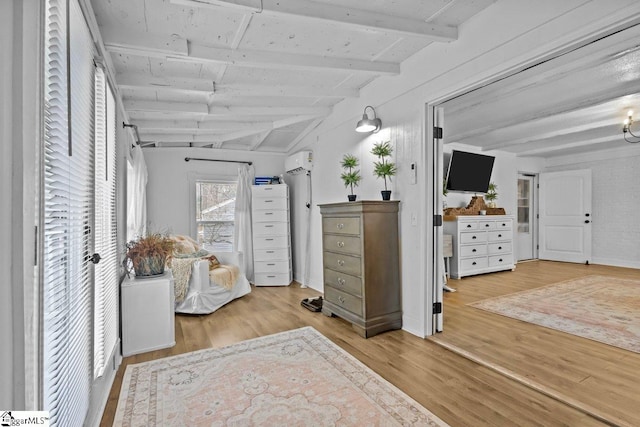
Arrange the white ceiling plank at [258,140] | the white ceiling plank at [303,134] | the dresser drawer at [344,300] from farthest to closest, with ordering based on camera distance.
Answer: the white ceiling plank at [258,140] < the white ceiling plank at [303,134] < the dresser drawer at [344,300]

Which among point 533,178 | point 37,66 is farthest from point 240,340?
point 533,178

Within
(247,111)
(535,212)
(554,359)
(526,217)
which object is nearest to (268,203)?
(247,111)

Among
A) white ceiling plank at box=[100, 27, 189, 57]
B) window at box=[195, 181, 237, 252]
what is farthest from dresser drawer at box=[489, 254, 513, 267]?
white ceiling plank at box=[100, 27, 189, 57]

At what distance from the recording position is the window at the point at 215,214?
18.3 feet

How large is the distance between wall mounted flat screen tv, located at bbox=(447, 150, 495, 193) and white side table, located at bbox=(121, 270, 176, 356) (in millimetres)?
4748

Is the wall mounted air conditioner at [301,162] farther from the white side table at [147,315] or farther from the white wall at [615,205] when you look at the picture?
the white wall at [615,205]

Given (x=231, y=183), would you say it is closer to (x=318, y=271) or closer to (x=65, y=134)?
(x=318, y=271)

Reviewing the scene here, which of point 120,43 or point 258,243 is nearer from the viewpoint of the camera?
point 120,43

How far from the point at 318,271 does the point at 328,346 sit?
2.01 meters

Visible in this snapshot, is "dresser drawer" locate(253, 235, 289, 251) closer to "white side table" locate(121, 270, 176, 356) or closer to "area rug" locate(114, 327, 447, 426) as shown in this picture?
"white side table" locate(121, 270, 176, 356)

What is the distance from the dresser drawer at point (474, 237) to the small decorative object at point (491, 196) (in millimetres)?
854

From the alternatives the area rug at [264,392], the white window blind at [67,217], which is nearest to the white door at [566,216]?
the area rug at [264,392]

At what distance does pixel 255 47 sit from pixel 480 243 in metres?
Answer: 4.91

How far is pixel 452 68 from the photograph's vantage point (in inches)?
102
